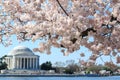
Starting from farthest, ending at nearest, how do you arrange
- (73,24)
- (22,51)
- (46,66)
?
(46,66), (22,51), (73,24)

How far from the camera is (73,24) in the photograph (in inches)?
301

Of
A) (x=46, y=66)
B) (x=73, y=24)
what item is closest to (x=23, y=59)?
(x=46, y=66)

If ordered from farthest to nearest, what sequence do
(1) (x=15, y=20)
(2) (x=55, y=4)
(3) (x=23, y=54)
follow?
(3) (x=23, y=54)
(1) (x=15, y=20)
(2) (x=55, y=4)

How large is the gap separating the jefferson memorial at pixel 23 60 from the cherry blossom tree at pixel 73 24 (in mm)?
133784

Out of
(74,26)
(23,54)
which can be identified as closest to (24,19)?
(74,26)

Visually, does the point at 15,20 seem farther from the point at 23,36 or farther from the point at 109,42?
the point at 109,42

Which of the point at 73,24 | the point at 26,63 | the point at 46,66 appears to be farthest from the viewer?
the point at 46,66

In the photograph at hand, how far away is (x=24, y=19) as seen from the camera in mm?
8516

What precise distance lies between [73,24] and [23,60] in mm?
140392

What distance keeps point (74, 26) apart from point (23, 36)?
2146mm

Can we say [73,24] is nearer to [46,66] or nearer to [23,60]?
[23,60]

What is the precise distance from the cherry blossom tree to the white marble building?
134m

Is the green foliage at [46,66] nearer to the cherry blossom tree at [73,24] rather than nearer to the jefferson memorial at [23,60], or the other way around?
the jefferson memorial at [23,60]

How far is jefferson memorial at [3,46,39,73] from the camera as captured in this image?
143 m
